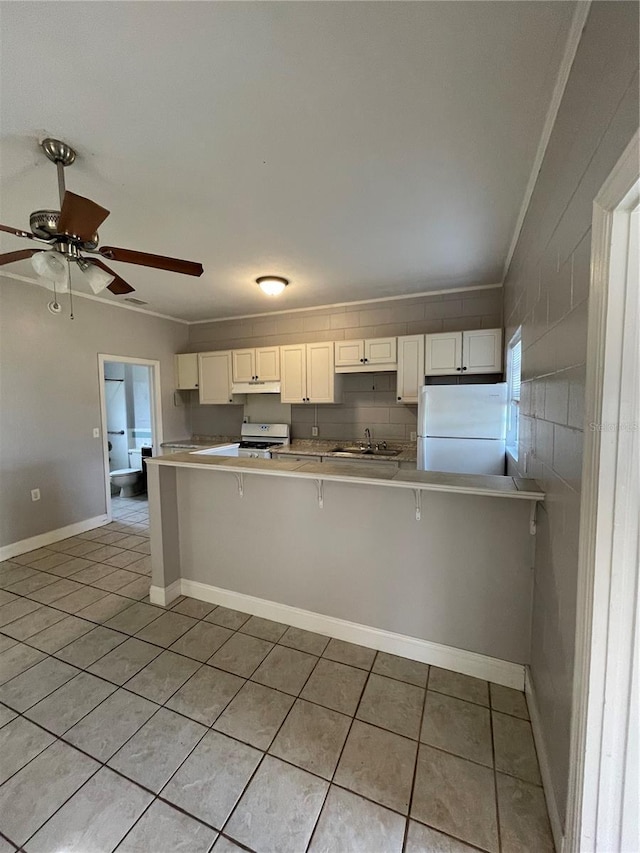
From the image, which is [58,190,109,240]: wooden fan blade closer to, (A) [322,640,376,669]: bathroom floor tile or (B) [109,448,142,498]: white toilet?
(A) [322,640,376,669]: bathroom floor tile

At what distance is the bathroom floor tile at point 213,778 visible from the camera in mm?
1245

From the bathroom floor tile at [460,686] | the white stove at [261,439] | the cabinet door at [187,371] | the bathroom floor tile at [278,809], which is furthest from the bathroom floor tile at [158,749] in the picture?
the cabinet door at [187,371]

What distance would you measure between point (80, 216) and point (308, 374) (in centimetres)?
292

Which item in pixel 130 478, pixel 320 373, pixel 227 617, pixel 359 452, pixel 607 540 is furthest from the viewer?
pixel 130 478

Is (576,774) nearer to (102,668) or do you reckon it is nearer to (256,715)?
(256,715)

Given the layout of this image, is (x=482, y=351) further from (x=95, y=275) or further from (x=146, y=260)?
(x=95, y=275)

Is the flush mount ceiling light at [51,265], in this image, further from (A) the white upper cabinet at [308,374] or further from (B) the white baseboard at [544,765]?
(B) the white baseboard at [544,765]

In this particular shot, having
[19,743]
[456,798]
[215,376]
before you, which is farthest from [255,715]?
[215,376]

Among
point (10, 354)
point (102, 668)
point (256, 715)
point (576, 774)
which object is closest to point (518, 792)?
point (576, 774)

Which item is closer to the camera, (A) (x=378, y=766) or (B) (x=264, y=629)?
(A) (x=378, y=766)

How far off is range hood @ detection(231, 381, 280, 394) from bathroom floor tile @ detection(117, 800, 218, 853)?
3.73 metres

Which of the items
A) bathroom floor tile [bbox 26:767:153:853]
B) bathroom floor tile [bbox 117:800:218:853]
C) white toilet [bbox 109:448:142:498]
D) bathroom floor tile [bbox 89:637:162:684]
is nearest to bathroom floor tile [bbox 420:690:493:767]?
bathroom floor tile [bbox 117:800:218:853]

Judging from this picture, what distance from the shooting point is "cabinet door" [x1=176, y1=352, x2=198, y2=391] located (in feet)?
16.1

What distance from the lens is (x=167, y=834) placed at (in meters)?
1.16
